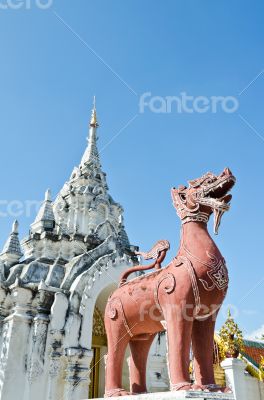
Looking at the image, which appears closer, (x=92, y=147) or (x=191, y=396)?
(x=191, y=396)

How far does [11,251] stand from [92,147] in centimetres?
990

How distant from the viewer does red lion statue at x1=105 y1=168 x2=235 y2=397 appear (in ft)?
20.5

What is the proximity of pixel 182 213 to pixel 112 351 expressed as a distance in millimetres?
2682

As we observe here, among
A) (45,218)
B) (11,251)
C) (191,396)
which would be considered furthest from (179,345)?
(45,218)

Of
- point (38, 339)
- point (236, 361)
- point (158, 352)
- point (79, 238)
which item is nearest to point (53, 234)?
point (79, 238)

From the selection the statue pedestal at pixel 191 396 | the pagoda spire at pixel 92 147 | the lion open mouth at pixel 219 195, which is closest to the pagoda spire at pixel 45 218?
the pagoda spire at pixel 92 147

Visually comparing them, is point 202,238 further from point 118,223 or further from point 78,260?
point 118,223

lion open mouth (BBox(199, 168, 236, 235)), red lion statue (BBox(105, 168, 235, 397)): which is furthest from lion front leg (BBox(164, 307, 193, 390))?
lion open mouth (BBox(199, 168, 236, 235))

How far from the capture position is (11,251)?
16.9 meters

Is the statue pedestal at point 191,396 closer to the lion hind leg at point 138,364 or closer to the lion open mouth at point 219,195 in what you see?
the lion hind leg at point 138,364

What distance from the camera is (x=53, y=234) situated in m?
18.1

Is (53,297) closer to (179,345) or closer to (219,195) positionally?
(179,345)

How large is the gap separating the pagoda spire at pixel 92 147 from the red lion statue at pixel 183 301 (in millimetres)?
16687

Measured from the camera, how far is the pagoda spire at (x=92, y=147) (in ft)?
78.6
